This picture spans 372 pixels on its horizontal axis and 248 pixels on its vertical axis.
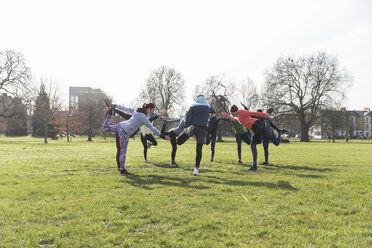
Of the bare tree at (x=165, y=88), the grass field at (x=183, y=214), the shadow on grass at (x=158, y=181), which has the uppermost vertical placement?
the bare tree at (x=165, y=88)

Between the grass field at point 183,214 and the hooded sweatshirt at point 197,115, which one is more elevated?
the hooded sweatshirt at point 197,115

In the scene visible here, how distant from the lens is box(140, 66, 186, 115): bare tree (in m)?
52.4

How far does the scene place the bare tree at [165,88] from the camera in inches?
2062

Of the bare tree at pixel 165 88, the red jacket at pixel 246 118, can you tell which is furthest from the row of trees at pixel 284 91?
the red jacket at pixel 246 118

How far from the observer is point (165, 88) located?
5297 cm

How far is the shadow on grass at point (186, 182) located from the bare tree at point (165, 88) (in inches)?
1764

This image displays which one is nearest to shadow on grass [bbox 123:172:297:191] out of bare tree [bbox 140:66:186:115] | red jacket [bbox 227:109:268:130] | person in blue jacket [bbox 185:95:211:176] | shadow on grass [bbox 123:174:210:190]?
shadow on grass [bbox 123:174:210:190]

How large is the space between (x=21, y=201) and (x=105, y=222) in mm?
2156

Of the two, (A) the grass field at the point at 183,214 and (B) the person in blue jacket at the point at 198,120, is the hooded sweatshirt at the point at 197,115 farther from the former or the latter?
(A) the grass field at the point at 183,214

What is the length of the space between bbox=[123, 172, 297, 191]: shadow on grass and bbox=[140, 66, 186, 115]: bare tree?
44.8 m

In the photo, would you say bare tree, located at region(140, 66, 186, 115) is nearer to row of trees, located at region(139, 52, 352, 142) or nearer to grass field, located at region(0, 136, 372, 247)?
row of trees, located at region(139, 52, 352, 142)

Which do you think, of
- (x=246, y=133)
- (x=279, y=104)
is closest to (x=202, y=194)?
(x=246, y=133)

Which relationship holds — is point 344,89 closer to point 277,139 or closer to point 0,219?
point 277,139

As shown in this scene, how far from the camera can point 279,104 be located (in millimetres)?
48469
